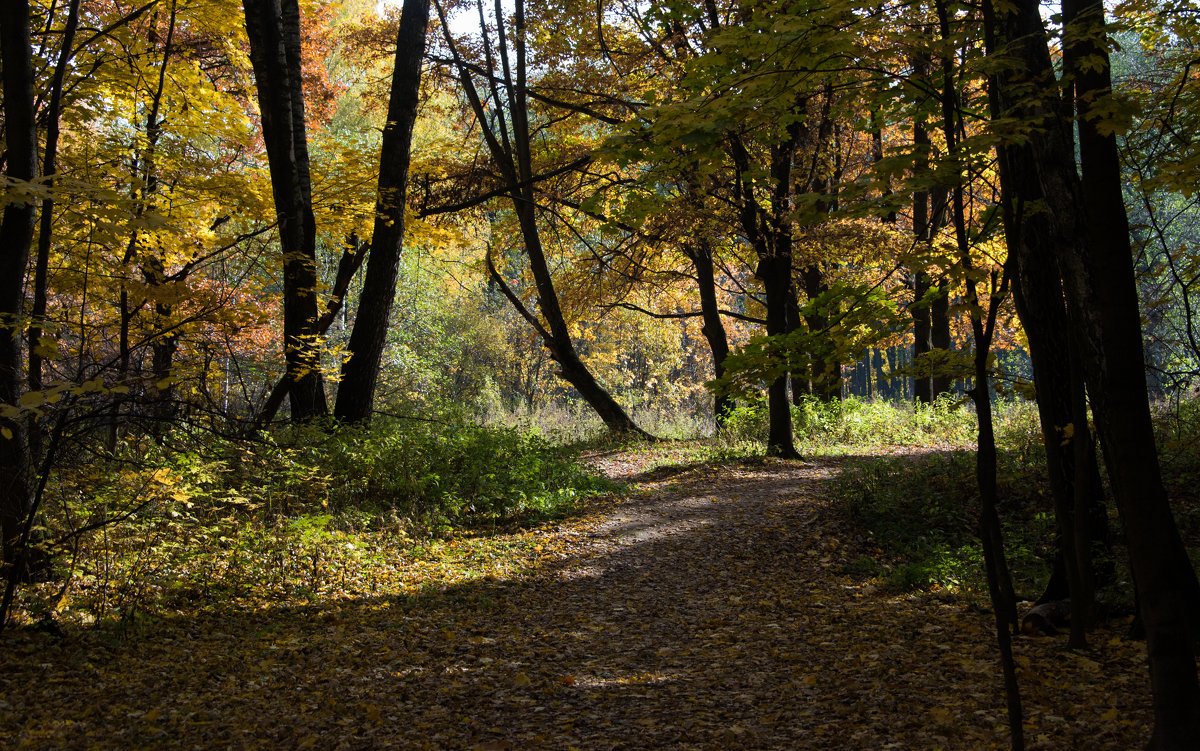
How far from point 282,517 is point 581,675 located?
3.36 metres

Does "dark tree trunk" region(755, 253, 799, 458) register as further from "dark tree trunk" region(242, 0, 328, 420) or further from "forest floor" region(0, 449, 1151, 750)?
"dark tree trunk" region(242, 0, 328, 420)

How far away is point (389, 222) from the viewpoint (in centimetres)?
948

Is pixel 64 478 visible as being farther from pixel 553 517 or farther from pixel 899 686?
pixel 899 686

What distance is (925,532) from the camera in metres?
7.07

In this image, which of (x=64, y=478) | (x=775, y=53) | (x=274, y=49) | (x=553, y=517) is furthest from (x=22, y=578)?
(x=274, y=49)

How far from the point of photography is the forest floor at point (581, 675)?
128 inches

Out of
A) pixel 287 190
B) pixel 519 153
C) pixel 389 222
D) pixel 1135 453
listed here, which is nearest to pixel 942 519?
pixel 1135 453

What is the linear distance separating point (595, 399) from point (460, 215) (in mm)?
4701

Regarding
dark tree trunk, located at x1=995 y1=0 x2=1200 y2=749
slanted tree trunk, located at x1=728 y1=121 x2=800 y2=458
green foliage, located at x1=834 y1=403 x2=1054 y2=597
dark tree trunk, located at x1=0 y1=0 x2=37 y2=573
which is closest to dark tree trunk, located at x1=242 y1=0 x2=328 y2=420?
dark tree trunk, located at x1=0 y1=0 x2=37 y2=573

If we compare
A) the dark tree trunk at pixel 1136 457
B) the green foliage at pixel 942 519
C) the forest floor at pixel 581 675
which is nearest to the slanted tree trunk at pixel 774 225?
the green foliage at pixel 942 519

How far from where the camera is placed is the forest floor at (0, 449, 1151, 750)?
325 cm

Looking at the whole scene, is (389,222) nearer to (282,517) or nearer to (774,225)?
(282,517)

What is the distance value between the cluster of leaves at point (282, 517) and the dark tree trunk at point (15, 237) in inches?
11.1

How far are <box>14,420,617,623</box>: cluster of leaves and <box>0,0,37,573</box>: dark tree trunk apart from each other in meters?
0.28
